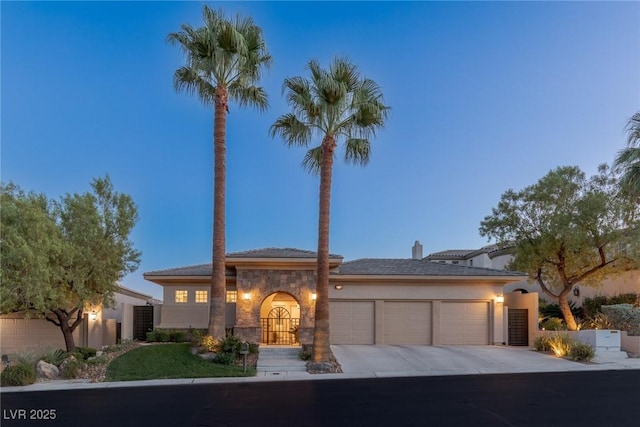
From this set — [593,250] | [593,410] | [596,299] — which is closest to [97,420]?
[593,410]

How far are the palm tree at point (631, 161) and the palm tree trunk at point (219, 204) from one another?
1750cm

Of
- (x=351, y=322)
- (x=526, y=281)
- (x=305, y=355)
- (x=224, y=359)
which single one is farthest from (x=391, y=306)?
(x=526, y=281)

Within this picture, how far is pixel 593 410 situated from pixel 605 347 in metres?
10.7

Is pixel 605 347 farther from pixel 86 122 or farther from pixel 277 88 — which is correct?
pixel 86 122

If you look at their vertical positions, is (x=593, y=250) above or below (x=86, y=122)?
below

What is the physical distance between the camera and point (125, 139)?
31.4 m

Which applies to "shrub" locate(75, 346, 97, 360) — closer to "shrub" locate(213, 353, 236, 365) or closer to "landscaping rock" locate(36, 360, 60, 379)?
"landscaping rock" locate(36, 360, 60, 379)

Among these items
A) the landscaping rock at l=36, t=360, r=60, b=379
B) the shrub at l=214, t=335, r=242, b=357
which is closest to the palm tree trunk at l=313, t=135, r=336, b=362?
the shrub at l=214, t=335, r=242, b=357

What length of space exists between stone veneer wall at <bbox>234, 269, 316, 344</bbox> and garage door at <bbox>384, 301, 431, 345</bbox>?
3884 millimetres

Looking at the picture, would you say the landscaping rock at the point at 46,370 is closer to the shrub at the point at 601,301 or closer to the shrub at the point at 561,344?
the shrub at the point at 561,344

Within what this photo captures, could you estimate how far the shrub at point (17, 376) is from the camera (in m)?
14.5

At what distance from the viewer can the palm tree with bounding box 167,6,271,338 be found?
1742 cm

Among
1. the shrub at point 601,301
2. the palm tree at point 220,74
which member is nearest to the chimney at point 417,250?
the shrub at point 601,301

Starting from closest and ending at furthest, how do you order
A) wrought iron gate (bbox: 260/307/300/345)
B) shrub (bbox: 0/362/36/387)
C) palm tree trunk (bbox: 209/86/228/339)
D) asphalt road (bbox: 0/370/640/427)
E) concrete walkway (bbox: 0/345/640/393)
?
1. asphalt road (bbox: 0/370/640/427)
2. shrub (bbox: 0/362/36/387)
3. concrete walkway (bbox: 0/345/640/393)
4. palm tree trunk (bbox: 209/86/228/339)
5. wrought iron gate (bbox: 260/307/300/345)
